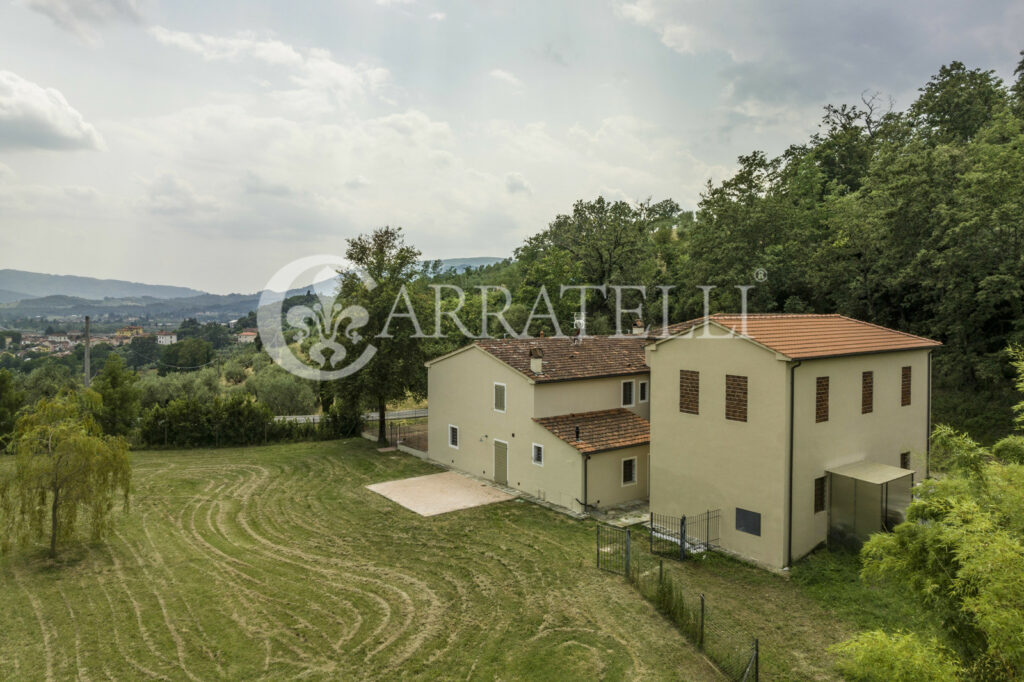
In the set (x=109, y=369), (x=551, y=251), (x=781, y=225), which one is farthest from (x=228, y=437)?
(x=781, y=225)

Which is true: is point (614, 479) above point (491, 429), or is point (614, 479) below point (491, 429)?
below

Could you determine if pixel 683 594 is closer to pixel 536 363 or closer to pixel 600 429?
pixel 600 429

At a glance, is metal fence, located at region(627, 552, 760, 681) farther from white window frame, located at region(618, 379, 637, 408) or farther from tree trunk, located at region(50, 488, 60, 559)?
tree trunk, located at region(50, 488, 60, 559)

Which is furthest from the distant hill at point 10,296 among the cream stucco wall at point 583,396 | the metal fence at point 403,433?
the cream stucco wall at point 583,396

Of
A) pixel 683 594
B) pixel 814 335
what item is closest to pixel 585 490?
pixel 683 594

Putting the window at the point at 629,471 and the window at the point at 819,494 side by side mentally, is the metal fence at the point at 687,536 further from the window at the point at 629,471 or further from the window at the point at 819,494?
the window at the point at 629,471

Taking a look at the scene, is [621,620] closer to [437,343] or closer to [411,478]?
[411,478]
